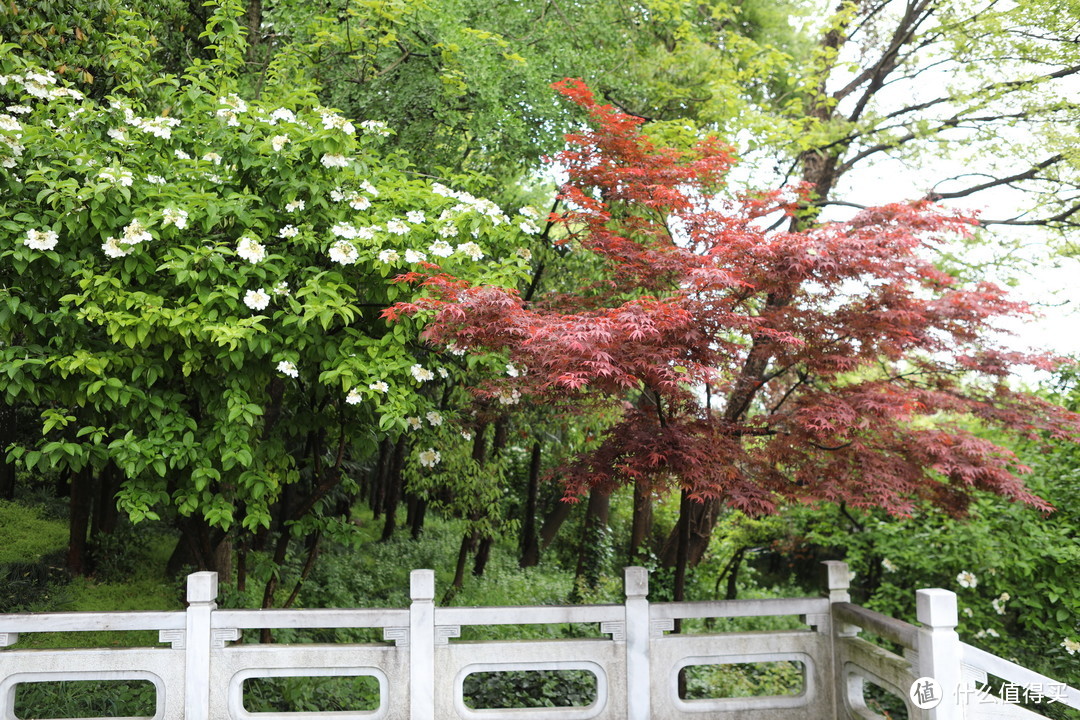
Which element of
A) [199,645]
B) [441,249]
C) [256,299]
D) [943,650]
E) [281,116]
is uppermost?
[281,116]

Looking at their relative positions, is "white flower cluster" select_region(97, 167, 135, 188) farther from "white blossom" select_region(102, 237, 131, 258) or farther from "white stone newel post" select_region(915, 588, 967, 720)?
"white stone newel post" select_region(915, 588, 967, 720)

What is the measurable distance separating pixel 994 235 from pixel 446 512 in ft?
23.5

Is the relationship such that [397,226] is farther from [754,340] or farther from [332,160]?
[754,340]

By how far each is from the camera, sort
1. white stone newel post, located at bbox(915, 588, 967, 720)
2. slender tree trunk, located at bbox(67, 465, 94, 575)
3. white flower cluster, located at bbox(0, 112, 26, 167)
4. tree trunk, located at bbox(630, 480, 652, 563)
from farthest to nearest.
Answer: tree trunk, located at bbox(630, 480, 652, 563), slender tree trunk, located at bbox(67, 465, 94, 575), white flower cluster, located at bbox(0, 112, 26, 167), white stone newel post, located at bbox(915, 588, 967, 720)

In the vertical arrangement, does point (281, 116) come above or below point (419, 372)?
above

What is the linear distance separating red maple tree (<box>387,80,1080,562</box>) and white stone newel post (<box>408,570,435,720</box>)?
118 centimetres

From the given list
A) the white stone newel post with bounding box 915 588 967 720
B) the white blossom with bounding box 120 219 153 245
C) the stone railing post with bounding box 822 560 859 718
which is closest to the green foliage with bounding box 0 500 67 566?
the white blossom with bounding box 120 219 153 245

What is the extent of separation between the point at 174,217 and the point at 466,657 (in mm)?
3274

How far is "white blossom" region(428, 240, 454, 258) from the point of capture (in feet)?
17.4

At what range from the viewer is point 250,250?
4914mm

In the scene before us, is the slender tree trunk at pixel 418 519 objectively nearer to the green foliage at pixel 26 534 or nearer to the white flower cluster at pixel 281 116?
the green foliage at pixel 26 534

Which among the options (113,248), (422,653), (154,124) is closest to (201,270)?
(113,248)

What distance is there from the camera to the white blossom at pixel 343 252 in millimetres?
5090

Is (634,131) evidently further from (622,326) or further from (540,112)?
(622,326)
